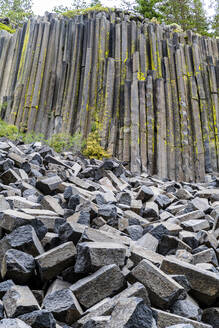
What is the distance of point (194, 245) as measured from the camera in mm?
2572

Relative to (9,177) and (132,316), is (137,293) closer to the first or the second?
(132,316)

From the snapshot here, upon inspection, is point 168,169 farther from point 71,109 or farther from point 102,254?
A: point 102,254

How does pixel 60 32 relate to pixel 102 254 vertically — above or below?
above

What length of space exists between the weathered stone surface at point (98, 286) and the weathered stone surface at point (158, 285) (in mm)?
120

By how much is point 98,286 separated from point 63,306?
0.69 ft

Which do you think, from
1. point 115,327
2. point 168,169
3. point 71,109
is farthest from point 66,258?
point 71,109

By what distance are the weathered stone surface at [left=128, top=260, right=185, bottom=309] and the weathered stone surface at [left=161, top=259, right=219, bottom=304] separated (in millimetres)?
159

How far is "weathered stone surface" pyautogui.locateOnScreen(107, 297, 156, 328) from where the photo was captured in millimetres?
1207

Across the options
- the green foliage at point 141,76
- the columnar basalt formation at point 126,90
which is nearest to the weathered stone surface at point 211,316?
the columnar basalt formation at point 126,90

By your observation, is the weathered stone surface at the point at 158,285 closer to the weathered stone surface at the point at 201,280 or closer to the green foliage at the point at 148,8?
the weathered stone surface at the point at 201,280

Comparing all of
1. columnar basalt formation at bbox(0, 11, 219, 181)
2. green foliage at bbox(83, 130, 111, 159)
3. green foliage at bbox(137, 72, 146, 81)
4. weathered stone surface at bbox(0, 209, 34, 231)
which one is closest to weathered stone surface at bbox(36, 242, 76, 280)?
weathered stone surface at bbox(0, 209, 34, 231)

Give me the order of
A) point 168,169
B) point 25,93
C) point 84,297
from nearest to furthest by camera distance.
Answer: point 84,297 < point 168,169 < point 25,93

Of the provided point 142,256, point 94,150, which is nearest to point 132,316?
point 142,256

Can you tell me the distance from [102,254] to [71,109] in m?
7.35
